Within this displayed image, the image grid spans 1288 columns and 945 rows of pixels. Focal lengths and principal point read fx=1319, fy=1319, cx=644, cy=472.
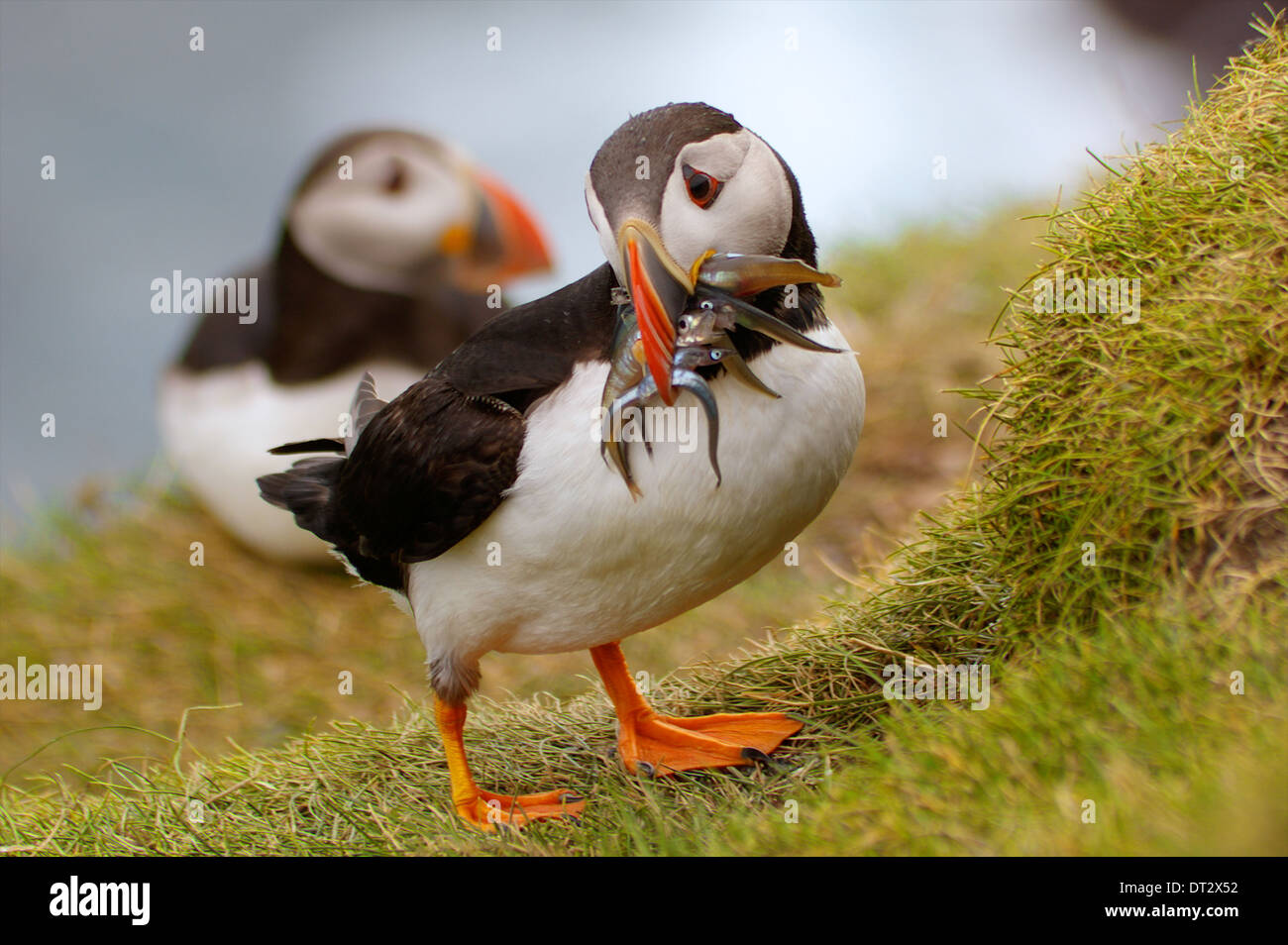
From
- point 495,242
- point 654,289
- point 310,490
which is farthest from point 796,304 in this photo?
point 495,242

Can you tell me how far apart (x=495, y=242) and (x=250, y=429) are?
4.78 ft

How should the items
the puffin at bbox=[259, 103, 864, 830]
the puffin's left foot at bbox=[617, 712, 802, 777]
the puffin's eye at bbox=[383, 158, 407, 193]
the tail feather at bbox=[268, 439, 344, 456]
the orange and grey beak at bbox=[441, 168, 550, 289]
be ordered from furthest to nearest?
the orange and grey beak at bbox=[441, 168, 550, 289] < the puffin's eye at bbox=[383, 158, 407, 193] < the tail feather at bbox=[268, 439, 344, 456] < the puffin's left foot at bbox=[617, 712, 802, 777] < the puffin at bbox=[259, 103, 864, 830]

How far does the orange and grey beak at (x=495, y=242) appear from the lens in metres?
6.12

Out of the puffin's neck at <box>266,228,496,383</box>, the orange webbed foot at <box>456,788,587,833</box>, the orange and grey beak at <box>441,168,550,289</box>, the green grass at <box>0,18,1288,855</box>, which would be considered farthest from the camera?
the orange and grey beak at <box>441,168,550,289</box>

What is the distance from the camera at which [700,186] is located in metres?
2.38

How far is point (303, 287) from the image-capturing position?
229 inches

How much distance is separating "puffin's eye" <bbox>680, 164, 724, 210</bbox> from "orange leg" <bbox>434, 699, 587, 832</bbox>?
1299 millimetres

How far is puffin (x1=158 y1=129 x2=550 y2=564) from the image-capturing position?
5.55m

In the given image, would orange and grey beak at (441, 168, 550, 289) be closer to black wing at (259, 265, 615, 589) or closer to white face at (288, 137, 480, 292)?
white face at (288, 137, 480, 292)

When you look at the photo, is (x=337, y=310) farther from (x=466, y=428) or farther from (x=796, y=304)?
(x=796, y=304)

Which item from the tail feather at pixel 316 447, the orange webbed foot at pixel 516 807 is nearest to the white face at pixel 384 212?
the tail feather at pixel 316 447

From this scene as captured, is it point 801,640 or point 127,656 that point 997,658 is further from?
point 127,656

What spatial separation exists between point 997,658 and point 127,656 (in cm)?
391

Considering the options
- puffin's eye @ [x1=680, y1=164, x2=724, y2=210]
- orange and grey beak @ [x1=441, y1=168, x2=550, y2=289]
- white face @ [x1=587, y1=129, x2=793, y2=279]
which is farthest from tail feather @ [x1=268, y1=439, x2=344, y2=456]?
orange and grey beak @ [x1=441, y1=168, x2=550, y2=289]
